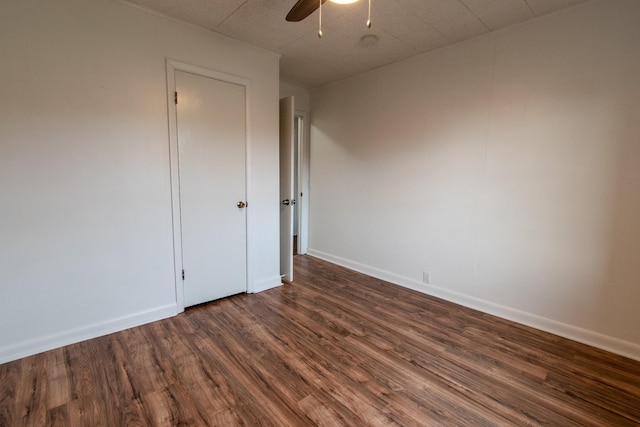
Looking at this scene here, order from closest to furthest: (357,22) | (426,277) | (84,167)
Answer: (84,167)
(357,22)
(426,277)

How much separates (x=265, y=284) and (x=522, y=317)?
2550 mm

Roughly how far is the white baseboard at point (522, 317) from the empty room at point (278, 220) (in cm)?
2

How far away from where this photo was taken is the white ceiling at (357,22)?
2264 mm

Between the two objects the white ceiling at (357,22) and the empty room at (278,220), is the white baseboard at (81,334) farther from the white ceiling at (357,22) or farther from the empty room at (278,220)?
the white ceiling at (357,22)

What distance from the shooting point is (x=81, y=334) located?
2293 mm

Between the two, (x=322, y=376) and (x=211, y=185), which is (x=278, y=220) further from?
(x=322, y=376)

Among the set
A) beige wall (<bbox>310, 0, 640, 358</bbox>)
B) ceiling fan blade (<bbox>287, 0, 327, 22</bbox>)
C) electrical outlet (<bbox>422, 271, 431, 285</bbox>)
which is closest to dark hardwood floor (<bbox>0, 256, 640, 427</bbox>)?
beige wall (<bbox>310, 0, 640, 358</bbox>)

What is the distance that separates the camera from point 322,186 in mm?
4543

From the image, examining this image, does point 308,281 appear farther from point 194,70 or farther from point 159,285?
point 194,70

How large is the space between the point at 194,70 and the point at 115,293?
79.8 inches

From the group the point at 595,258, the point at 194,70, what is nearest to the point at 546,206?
the point at 595,258

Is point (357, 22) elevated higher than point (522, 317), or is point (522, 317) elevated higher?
point (357, 22)

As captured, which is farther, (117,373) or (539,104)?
(539,104)

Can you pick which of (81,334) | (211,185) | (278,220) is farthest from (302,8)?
(81,334)
